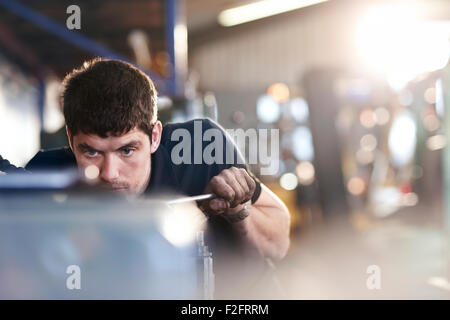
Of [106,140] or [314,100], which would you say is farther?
[314,100]

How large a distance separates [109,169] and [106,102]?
9cm

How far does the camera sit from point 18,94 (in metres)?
2.65

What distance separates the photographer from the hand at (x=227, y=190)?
65 cm

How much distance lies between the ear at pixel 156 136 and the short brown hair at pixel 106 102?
0.09 feet

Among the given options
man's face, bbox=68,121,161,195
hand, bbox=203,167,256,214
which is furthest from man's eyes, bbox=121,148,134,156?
hand, bbox=203,167,256,214

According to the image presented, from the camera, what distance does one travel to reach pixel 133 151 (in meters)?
0.63

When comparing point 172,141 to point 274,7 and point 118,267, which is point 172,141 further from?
point 274,7

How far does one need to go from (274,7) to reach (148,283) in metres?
3.32

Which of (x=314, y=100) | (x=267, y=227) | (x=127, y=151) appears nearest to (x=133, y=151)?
(x=127, y=151)

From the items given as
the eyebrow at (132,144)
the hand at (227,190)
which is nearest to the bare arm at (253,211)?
the hand at (227,190)

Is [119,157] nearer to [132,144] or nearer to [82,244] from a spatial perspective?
[132,144]

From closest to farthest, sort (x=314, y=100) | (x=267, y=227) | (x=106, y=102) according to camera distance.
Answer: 1. (x=106, y=102)
2. (x=267, y=227)
3. (x=314, y=100)

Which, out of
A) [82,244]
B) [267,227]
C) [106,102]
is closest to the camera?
[82,244]

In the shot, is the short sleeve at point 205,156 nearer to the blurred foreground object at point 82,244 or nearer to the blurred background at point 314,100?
the blurred background at point 314,100
